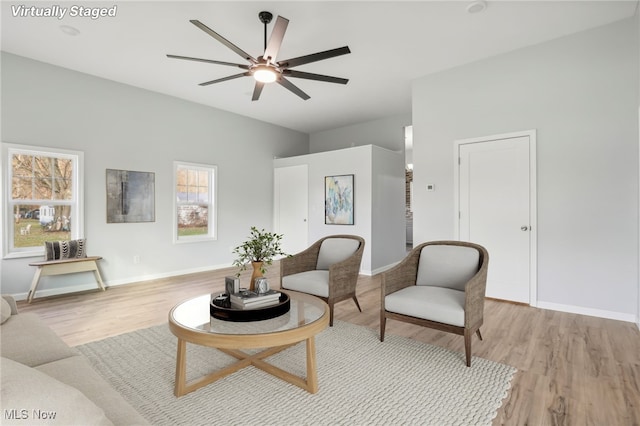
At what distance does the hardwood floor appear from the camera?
72.4 inches

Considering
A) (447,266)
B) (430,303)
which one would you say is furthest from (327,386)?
(447,266)

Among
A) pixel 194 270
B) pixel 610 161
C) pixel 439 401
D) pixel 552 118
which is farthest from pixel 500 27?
pixel 194 270

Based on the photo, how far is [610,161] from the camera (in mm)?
3301

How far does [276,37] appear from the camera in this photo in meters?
2.58

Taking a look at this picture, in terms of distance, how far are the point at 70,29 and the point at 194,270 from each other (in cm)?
379

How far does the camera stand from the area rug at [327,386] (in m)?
1.75

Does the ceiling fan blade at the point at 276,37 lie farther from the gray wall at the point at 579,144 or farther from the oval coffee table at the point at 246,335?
the gray wall at the point at 579,144

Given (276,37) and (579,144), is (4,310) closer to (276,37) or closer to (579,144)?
(276,37)

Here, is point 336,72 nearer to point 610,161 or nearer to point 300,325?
point 610,161

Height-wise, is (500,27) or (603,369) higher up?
(500,27)

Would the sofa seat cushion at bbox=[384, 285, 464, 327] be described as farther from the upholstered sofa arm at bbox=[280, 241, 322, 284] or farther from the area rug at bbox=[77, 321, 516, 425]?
the upholstered sofa arm at bbox=[280, 241, 322, 284]

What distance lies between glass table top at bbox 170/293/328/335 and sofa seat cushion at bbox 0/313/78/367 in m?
0.57

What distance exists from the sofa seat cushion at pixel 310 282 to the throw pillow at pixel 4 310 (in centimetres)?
210

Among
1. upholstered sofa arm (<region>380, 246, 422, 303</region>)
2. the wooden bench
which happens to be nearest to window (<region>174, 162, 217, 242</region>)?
the wooden bench
